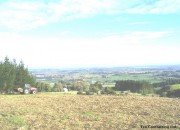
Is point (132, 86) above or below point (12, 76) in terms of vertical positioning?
below

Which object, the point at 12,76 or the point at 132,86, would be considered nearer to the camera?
the point at 12,76

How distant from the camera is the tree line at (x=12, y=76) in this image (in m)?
60.5

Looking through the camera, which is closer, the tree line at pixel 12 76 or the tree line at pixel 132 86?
the tree line at pixel 12 76

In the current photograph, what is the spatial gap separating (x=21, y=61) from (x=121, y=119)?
48.8 metres

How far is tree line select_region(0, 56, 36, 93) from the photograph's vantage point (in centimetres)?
6050

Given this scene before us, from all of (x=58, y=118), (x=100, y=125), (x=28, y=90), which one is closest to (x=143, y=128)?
(x=100, y=125)

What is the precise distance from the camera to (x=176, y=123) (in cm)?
2061

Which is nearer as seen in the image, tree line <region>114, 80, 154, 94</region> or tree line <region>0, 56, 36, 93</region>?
tree line <region>0, 56, 36, 93</region>

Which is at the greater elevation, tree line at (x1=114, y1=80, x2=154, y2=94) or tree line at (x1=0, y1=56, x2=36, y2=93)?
tree line at (x1=0, y1=56, x2=36, y2=93)

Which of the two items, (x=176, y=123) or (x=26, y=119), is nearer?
(x=176, y=123)

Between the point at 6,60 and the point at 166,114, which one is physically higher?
the point at 6,60

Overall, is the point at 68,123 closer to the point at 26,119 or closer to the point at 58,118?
the point at 58,118

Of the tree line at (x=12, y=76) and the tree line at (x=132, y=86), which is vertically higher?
the tree line at (x=12, y=76)

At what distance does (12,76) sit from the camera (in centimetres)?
6134
